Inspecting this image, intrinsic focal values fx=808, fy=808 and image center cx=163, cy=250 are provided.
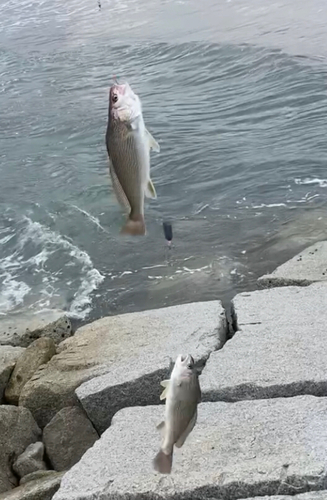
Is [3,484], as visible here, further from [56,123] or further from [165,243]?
[56,123]

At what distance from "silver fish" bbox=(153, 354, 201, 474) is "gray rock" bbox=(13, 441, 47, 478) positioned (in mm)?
2120

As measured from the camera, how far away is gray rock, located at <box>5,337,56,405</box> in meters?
6.52

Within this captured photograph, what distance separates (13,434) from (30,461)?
283mm

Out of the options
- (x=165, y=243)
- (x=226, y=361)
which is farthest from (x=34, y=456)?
(x=165, y=243)

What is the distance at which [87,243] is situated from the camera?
10.3 meters

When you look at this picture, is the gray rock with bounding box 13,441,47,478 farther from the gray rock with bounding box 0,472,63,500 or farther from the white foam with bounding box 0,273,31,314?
the white foam with bounding box 0,273,31,314

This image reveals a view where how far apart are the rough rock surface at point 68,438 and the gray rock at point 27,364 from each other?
77 centimetres

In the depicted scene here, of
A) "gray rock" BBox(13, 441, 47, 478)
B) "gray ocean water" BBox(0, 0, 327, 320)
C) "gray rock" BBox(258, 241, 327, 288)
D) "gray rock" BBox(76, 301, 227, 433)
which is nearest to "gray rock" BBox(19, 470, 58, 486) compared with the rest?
"gray rock" BBox(13, 441, 47, 478)

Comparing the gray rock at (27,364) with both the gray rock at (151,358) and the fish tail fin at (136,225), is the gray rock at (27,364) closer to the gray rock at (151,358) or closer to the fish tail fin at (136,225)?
the gray rock at (151,358)

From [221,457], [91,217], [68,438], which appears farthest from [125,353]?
[91,217]

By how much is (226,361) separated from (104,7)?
24.8 metres

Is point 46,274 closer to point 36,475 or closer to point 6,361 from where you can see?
point 6,361

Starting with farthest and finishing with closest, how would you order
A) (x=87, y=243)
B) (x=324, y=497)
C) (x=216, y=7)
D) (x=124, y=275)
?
1. (x=216, y=7)
2. (x=87, y=243)
3. (x=124, y=275)
4. (x=324, y=497)

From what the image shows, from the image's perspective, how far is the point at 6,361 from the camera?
6938mm
